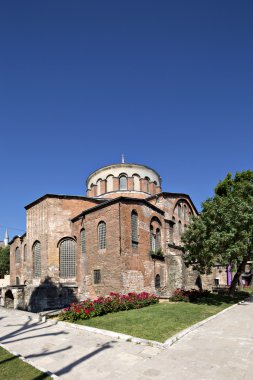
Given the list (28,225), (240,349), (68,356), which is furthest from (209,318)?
(28,225)

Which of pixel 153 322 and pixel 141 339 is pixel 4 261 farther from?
pixel 141 339

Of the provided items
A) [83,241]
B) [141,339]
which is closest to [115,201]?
[83,241]

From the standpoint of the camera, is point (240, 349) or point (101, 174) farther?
point (101, 174)

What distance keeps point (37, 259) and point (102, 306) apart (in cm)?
1455

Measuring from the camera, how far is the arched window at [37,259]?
26859mm

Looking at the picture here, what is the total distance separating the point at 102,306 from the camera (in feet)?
48.3

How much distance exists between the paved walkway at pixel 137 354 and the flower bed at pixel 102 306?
1.41m

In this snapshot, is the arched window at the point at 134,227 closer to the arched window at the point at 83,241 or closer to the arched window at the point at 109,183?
the arched window at the point at 83,241

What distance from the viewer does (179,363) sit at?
24.4ft

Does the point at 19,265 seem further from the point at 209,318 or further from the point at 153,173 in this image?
the point at 209,318

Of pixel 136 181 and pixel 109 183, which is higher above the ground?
pixel 136 181

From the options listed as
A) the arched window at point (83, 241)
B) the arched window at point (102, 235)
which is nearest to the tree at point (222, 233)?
the arched window at point (102, 235)

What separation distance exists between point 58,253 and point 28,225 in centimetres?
521

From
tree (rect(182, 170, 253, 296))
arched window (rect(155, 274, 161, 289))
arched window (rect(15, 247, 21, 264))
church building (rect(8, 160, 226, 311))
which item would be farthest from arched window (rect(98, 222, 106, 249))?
arched window (rect(15, 247, 21, 264))
